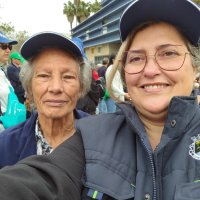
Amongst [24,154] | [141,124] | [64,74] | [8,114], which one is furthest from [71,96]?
[141,124]

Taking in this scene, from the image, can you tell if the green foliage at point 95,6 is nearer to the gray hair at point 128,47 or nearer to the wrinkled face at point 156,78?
the gray hair at point 128,47

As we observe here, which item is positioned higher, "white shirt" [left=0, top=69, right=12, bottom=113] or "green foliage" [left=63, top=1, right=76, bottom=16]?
"green foliage" [left=63, top=1, right=76, bottom=16]

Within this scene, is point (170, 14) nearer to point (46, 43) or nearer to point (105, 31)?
point (46, 43)

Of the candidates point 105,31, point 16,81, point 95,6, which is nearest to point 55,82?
point 16,81

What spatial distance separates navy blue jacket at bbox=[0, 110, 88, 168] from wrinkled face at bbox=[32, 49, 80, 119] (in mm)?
205

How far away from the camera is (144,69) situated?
152cm

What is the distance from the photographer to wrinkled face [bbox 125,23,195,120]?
1.50 m

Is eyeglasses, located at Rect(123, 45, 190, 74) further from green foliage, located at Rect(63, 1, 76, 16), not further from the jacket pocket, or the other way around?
green foliage, located at Rect(63, 1, 76, 16)

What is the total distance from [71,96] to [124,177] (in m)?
1.13

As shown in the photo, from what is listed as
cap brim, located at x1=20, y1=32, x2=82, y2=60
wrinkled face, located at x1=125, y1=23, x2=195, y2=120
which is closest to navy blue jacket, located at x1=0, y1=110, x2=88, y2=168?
cap brim, located at x1=20, y1=32, x2=82, y2=60

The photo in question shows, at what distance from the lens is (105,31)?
3631 centimetres

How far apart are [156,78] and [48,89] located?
3.38ft

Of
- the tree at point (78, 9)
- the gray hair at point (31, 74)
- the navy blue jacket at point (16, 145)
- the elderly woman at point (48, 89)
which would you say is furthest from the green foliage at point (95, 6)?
the navy blue jacket at point (16, 145)

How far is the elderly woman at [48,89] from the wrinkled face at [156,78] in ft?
2.59
